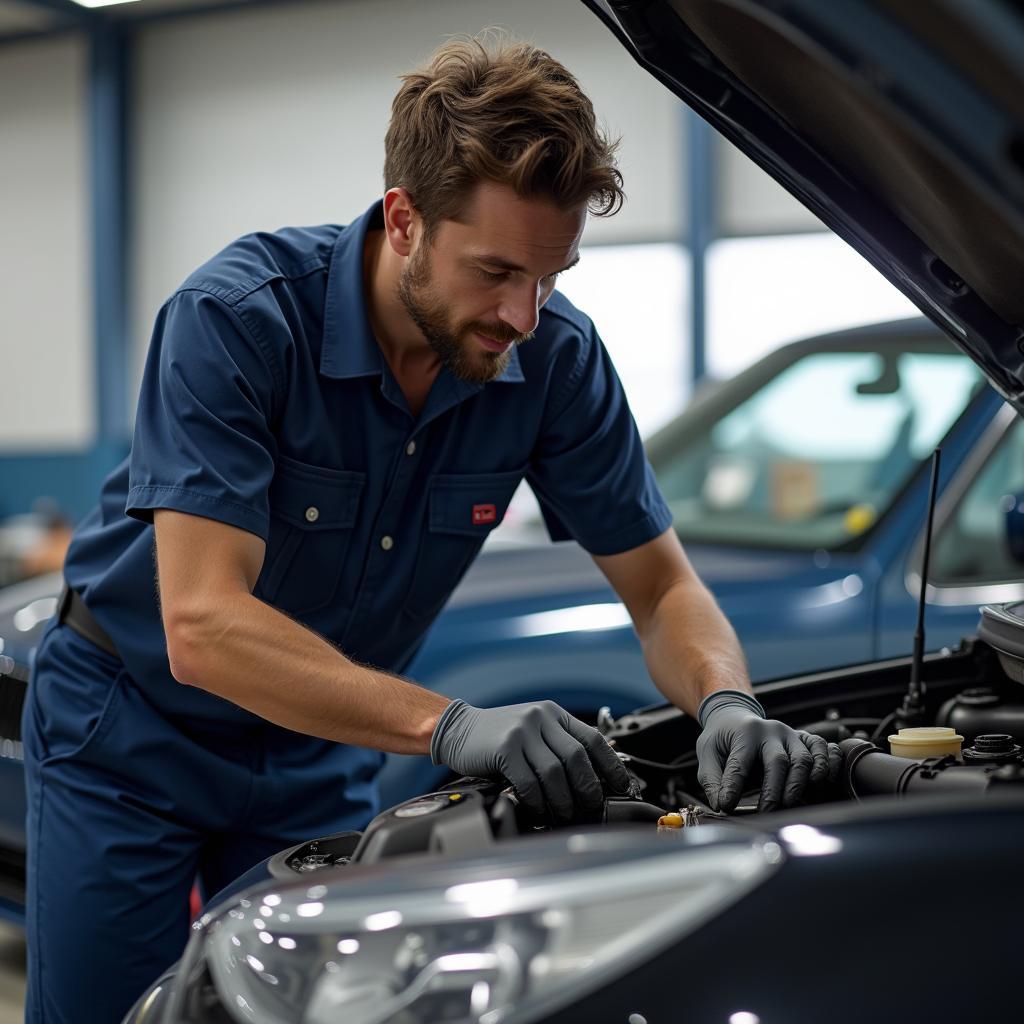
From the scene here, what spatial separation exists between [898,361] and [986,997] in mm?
2396

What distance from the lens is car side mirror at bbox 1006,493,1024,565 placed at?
7.10ft

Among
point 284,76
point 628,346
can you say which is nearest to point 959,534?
point 628,346

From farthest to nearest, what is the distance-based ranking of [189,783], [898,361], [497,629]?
[898,361] → [497,629] → [189,783]

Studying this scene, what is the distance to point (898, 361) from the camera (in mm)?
3088

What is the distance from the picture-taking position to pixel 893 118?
0.99 metres

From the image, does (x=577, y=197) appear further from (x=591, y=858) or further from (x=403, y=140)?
(x=591, y=858)

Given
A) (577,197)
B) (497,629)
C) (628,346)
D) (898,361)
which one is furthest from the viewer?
(628,346)

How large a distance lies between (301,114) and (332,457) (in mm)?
8052

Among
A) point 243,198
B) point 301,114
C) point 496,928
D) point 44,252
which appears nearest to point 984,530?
point 496,928

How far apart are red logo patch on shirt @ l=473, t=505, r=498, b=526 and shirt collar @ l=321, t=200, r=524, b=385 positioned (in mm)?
170

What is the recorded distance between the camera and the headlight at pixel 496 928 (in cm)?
88

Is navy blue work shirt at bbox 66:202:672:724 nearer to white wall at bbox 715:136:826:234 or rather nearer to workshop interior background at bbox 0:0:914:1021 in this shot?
workshop interior background at bbox 0:0:914:1021

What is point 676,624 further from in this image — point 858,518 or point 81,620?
point 858,518

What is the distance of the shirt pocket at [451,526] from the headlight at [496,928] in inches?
35.3
